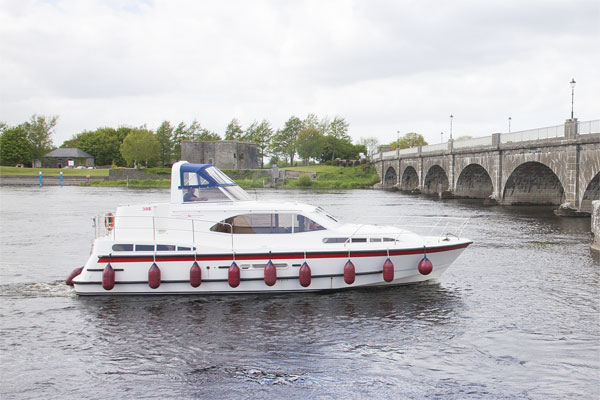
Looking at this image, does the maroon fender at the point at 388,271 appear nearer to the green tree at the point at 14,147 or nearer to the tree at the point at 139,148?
the tree at the point at 139,148

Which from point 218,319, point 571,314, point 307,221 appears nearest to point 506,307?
point 571,314

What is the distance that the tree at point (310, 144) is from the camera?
123188mm

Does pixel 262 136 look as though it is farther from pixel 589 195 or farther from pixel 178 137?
pixel 589 195

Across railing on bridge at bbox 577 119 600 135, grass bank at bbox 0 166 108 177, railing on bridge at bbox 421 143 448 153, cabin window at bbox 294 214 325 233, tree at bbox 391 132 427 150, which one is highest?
tree at bbox 391 132 427 150

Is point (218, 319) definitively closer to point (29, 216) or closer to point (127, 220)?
point (127, 220)

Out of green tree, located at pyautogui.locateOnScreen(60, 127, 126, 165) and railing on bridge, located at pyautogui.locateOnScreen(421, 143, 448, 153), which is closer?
railing on bridge, located at pyautogui.locateOnScreen(421, 143, 448, 153)

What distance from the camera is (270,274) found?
1533cm

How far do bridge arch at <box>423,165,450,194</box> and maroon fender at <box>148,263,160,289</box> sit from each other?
5766 centimetres

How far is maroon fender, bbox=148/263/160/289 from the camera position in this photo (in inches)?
604

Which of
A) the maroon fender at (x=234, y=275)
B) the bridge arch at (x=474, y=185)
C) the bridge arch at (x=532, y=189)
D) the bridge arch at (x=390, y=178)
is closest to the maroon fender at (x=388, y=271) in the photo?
the maroon fender at (x=234, y=275)

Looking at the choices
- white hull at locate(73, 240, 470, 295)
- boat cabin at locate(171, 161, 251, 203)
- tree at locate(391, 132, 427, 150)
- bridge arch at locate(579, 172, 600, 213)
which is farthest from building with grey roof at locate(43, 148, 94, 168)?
white hull at locate(73, 240, 470, 295)

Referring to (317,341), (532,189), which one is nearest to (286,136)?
(532,189)

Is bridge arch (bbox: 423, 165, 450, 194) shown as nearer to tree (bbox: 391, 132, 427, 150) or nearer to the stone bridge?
the stone bridge

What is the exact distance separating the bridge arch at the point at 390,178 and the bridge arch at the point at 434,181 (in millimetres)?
17411
